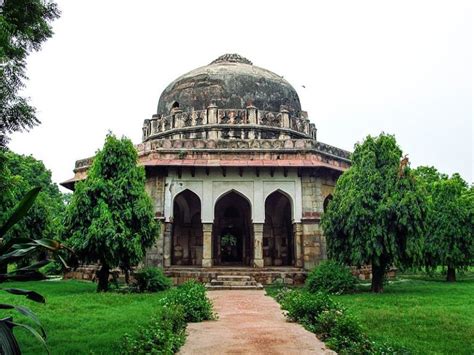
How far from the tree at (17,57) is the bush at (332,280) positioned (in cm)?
809

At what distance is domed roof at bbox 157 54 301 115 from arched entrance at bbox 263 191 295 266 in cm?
406

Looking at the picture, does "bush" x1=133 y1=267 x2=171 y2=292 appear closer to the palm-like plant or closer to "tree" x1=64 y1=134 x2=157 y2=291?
"tree" x1=64 y1=134 x2=157 y2=291

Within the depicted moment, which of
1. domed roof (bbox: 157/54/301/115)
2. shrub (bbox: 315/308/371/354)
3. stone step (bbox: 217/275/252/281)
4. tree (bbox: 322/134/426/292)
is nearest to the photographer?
shrub (bbox: 315/308/371/354)

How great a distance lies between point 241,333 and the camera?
610 cm

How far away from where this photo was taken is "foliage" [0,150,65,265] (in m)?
5.56

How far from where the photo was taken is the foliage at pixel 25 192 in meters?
5.56

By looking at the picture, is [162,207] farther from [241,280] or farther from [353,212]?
[353,212]

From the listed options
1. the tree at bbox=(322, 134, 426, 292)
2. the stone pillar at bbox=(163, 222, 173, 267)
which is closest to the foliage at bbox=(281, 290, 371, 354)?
the tree at bbox=(322, 134, 426, 292)

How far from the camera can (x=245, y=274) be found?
46.1 feet

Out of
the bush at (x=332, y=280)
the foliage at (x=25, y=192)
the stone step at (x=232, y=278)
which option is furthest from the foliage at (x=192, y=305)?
the stone step at (x=232, y=278)

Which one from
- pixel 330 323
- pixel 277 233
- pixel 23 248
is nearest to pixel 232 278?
pixel 277 233

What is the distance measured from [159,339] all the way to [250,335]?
1522mm

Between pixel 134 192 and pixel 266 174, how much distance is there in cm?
502

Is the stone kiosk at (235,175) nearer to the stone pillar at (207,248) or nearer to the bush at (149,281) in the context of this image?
the stone pillar at (207,248)
